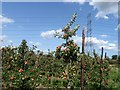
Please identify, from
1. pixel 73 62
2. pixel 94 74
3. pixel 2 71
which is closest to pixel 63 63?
pixel 73 62

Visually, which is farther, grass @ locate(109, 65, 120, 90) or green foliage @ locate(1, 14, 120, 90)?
grass @ locate(109, 65, 120, 90)

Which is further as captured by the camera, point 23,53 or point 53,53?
point 53,53

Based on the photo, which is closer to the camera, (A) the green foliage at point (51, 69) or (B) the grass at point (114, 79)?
(A) the green foliage at point (51, 69)

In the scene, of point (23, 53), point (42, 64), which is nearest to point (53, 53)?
point (42, 64)

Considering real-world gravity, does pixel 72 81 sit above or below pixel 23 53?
below

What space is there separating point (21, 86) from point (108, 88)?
11.8 feet

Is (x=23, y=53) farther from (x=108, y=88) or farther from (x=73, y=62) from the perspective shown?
(x=108, y=88)

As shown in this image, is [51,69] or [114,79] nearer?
[51,69]

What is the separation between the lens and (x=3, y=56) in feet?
45.9


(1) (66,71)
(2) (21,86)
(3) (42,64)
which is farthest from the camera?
(3) (42,64)

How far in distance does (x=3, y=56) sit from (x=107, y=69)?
14.6 ft

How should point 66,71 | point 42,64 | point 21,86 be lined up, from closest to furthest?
point 21,86 → point 66,71 → point 42,64

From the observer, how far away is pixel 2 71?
43.4ft

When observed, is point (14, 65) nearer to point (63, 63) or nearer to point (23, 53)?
point (23, 53)
